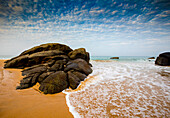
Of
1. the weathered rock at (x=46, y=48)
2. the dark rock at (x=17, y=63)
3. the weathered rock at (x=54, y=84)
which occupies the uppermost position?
the weathered rock at (x=46, y=48)

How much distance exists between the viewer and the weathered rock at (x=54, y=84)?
15.0ft

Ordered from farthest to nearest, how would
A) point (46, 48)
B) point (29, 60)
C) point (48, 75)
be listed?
point (46, 48)
point (29, 60)
point (48, 75)

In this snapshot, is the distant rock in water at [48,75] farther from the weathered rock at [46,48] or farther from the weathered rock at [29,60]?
the weathered rock at [46,48]

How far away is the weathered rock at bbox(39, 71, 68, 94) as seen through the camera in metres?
4.58

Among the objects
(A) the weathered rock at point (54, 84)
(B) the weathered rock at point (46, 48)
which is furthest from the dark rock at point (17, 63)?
(A) the weathered rock at point (54, 84)

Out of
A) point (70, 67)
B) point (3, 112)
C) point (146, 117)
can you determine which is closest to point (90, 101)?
point (146, 117)

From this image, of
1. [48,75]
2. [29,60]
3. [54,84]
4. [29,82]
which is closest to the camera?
[54,84]

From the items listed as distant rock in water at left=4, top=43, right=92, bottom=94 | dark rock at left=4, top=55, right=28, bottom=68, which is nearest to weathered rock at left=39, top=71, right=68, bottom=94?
distant rock in water at left=4, top=43, right=92, bottom=94

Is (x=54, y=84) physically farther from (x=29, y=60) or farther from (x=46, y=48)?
(x=46, y=48)

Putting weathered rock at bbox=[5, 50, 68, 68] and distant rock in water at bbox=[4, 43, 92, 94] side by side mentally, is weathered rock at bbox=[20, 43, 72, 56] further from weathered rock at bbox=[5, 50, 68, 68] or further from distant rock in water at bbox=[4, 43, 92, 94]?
weathered rock at bbox=[5, 50, 68, 68]

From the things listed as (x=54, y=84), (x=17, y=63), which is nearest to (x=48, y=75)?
(x=54, y=84)

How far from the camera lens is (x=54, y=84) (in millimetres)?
4887

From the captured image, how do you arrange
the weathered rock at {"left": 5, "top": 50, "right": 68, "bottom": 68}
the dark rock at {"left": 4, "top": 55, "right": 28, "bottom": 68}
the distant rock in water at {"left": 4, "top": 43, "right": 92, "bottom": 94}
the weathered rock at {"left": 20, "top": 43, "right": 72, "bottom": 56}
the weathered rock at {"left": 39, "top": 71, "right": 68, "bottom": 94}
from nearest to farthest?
1. the weathered rock at {"left": 39, "top": 71, "right": 68, "bottom": 94}
2. the distant rock in water at {"left": 4, "top": 43, "right": 92, "bottom": 94}
3. the dark rock at {"left": 4, "top": 55, "right": 28, "bottom": 68}
4. the weathered rock at {"left": 5, "top": 50, "right": 68, "bottom": 68}
5. the weathered rock at {"left": 20, "top": 43, "right": 72, "bottom": 56}

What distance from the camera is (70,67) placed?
298 inches
